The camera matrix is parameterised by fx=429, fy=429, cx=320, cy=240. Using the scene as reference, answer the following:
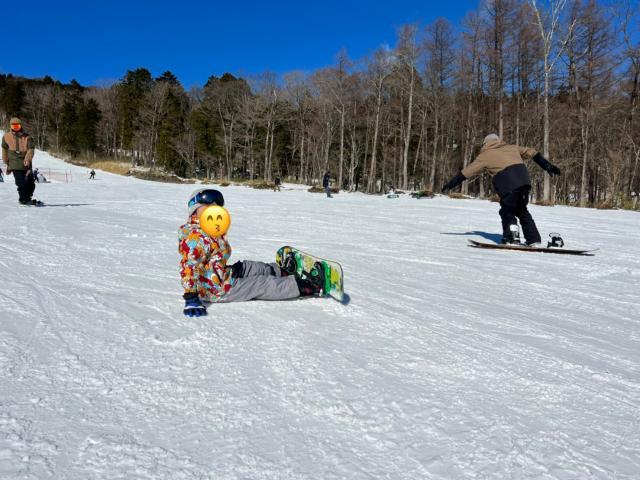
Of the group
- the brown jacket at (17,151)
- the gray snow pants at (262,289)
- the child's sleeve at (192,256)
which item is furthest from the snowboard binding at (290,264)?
the brown jacket at (17,151)

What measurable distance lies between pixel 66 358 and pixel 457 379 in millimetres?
1998

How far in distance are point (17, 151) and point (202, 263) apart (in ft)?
27.1

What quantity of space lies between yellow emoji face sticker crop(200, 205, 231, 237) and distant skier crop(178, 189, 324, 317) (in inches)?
4.5

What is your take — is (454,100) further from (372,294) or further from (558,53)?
(372,294)

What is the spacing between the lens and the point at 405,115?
38.6 m

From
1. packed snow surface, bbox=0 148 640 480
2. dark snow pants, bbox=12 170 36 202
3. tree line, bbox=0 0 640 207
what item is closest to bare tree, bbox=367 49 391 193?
tree line, bbox=0 0 640 207

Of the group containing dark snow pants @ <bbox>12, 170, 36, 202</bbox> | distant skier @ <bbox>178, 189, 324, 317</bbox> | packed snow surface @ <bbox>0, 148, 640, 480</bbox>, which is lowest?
packed snow surface @ <bbox>0, 148, 640, 480</bbox>

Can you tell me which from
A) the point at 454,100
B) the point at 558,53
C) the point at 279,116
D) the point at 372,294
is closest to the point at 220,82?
the point at 279,116

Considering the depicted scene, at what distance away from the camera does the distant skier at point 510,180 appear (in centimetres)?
676

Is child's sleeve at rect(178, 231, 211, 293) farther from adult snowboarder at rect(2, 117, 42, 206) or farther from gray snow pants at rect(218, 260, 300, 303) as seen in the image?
adult snowboarder at rect(2, 117, 42, 206)

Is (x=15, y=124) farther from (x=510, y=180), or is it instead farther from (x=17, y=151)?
(x=510, y=180)

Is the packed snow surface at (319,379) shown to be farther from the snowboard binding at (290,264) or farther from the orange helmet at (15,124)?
the orange helmet at (15,124)

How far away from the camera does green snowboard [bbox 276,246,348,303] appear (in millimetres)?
3367

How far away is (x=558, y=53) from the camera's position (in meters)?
19.7
